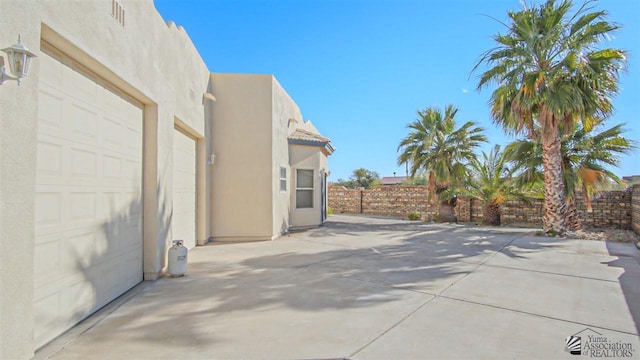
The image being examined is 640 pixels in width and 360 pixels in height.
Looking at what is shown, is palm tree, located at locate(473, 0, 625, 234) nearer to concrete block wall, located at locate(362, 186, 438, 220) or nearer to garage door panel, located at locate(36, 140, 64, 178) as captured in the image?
concrete block wall, located at locate(362, 186, 438, 220)

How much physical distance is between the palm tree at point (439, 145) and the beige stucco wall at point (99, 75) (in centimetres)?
1162

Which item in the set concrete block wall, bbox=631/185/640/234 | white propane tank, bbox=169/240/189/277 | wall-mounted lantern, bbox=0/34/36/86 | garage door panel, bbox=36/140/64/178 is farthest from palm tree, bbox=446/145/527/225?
wall-mounted lantern, bbox=0/34/36/86

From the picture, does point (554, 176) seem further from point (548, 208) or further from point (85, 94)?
point (85, 94)

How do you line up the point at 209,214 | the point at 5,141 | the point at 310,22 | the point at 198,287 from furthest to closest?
1. the point at 310,22
2. the point at 209,214
3. the point at 198,287
4. the point at 5,141

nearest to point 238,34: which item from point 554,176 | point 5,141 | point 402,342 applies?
point 5,141

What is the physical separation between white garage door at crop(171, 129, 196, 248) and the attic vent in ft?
10.2

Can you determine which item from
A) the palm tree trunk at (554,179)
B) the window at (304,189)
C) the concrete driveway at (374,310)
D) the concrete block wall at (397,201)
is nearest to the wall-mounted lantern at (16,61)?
the concrete driveway at (374,310)

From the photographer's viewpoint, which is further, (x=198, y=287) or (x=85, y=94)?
(x=198, y=287)

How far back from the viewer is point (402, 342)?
350 cm

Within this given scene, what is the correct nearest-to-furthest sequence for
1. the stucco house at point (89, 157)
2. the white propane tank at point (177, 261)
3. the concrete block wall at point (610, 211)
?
the stucco house at point (89, 157)
the white propane tank at point (177, 261)
the concrete block wall at point (610, 211)

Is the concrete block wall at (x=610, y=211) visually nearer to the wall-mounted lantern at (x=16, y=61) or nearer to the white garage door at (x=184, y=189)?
the white garage door at (x=184, y=189)

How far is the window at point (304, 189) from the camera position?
13320mm

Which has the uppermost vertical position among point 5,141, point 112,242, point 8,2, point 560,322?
point 8,2

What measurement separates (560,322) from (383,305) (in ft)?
6.94
